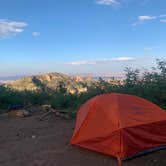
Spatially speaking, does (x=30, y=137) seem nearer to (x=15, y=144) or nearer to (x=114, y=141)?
(x=15, y=144)

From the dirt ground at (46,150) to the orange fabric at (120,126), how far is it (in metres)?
0.21

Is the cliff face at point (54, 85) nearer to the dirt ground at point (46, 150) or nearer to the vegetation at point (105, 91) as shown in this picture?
the vegetation at point (105, 91)

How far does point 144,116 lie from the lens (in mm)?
6316

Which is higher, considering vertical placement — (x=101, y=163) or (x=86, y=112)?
(x=86, y=112)

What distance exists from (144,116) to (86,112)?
1264mm

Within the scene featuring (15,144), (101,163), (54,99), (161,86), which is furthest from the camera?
(54,99)

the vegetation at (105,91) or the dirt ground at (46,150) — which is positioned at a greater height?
the vegetation at (105,91)

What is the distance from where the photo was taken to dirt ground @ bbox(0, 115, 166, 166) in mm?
5856

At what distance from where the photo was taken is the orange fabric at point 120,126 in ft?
19.4

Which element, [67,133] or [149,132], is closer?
[149,132]

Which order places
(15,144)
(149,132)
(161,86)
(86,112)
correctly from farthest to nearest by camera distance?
(161,86)
(15,144)
(86,112)
(149,132)

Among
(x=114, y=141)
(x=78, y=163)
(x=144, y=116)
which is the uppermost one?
(x=144, y=116)

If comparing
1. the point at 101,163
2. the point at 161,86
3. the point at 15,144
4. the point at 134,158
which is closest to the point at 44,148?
the point at 15,144

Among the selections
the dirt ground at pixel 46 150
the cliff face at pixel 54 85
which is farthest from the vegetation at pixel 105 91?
the dirt ground at pixel 46 150
